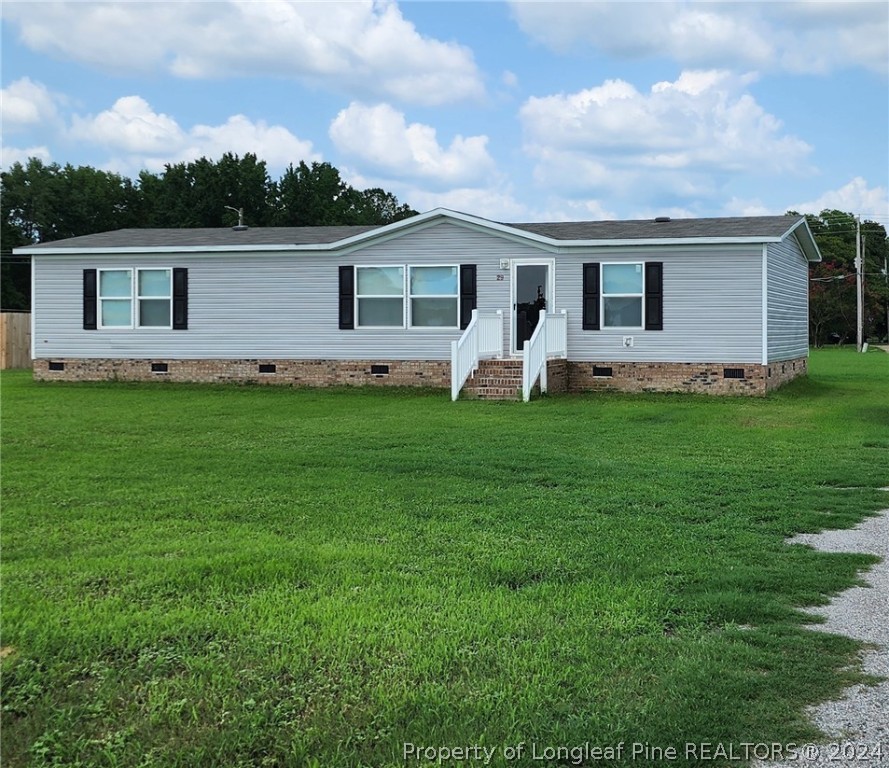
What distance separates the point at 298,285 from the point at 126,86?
8.91m

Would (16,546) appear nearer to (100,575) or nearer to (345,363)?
(100,575)

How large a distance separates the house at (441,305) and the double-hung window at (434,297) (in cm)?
3

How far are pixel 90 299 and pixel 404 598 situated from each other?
18.4 meters

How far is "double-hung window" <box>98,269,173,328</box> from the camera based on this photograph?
69.3 feet

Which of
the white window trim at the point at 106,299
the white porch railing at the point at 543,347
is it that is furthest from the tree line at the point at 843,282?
the white window trim at the point at 106,299

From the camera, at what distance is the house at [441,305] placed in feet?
60.4

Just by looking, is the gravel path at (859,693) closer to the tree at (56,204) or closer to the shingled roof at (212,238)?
the shingled roof at (212,238)

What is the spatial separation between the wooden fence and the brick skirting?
5700mm

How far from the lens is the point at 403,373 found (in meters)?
19.9

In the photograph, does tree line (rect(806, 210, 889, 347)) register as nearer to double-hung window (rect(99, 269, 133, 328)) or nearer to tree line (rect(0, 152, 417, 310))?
tree line (rect(0, 152, 417, 310))

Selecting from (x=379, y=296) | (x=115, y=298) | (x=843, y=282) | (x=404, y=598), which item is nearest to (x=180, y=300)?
(x=115, y=298)

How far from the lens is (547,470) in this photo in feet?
28.9

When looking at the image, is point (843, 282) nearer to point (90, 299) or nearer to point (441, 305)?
point (441, 305)

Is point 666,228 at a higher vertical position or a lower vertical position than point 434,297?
higher
